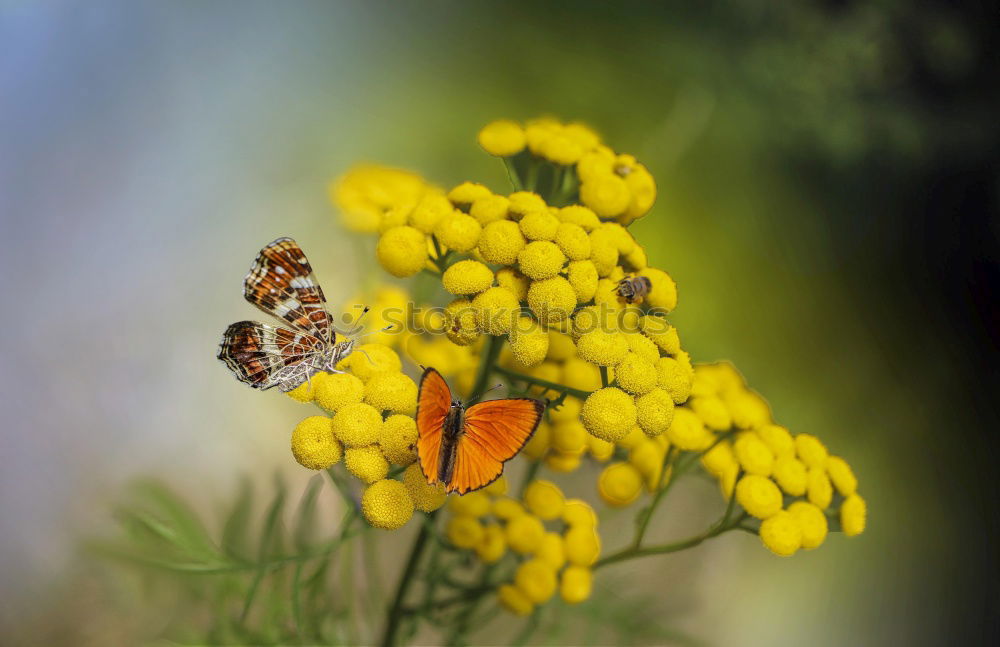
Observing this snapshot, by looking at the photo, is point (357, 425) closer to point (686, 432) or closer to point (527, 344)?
point (527, 344)

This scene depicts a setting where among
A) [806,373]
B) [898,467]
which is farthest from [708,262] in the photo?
[898,467]

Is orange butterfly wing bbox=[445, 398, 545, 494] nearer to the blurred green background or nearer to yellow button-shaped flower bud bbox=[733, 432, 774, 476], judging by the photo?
yellow button-shaped flower bud bbox=[733, 432, 774, 476]

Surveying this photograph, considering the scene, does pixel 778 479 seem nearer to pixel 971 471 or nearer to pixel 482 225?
pixel 482 225

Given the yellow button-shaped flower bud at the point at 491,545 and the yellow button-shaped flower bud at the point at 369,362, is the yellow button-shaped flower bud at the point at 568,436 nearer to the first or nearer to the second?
the yellow button-shaped flower bud at the point at 491,545

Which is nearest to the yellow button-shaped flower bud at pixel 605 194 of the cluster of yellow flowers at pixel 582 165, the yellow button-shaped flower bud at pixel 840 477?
the cluster of yellow flowers at pixel 582 165

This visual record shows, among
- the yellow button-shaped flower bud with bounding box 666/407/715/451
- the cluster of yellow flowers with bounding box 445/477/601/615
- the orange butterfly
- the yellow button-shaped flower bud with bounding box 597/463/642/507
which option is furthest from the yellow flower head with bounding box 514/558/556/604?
the orange butterfly

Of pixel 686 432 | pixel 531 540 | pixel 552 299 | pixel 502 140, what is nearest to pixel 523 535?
pixel 531 540

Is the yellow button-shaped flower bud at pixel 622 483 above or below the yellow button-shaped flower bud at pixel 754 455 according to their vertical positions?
below
